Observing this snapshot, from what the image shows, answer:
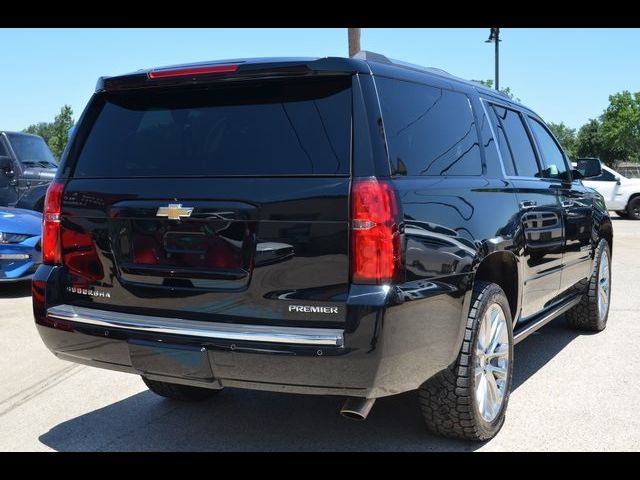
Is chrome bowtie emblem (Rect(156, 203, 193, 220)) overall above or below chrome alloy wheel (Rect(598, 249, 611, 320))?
above

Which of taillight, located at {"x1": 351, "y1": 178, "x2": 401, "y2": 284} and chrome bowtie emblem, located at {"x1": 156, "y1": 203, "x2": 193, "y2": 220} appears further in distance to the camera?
chrome bowtie emblem, located at {"x1": 156, "y1": 203, "x2": 193, "y2": 220}

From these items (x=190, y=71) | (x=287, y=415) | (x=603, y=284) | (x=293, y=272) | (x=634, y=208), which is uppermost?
(x=190, y=71)

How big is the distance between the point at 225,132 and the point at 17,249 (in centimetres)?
582

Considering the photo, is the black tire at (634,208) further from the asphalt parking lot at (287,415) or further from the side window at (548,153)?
the asphalt parking lot at (287,415)

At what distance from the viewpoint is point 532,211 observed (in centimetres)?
441

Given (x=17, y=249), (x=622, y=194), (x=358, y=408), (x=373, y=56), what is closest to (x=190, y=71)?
(x=373, y=56)

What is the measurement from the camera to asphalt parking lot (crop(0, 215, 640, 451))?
368 cm

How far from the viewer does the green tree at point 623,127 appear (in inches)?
3152

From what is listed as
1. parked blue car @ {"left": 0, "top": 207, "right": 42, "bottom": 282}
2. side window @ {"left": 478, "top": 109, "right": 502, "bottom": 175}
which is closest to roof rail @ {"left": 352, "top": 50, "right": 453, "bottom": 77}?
side window @ {"left": 478, "top": 109, "right": 502, "bottom": 175}

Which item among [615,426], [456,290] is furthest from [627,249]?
[456,290]

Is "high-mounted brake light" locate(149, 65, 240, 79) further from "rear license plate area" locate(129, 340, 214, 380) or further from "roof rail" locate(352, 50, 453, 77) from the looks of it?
"rear license plate area" locate(129, 340, 214, 380)

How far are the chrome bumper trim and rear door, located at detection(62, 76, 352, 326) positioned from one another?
0.13 ft

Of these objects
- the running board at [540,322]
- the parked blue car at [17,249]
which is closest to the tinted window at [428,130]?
the running board at [540,322]

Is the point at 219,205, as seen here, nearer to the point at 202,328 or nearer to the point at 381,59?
the point at 202,328
